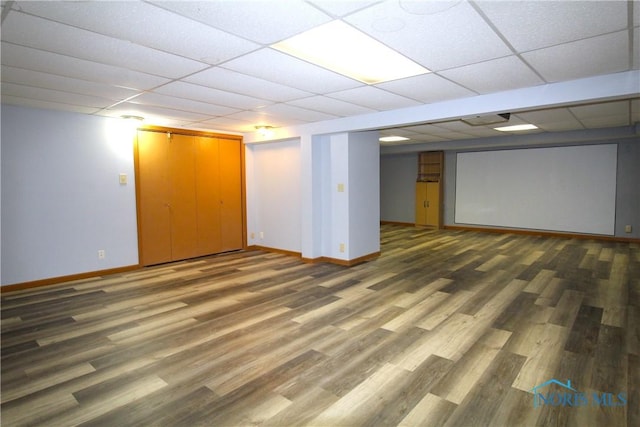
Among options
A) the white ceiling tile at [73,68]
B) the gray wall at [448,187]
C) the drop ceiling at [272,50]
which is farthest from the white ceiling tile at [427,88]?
the gray wall at [448,187]

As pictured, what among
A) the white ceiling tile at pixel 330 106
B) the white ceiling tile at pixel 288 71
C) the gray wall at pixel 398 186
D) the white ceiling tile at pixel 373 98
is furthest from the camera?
the gray wall at pixel 398 186

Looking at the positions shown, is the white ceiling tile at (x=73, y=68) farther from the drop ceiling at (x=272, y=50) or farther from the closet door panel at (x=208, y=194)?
the closet door panel at (x=208, y=194)

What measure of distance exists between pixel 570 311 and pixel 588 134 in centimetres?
532

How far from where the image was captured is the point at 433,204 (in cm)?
1023

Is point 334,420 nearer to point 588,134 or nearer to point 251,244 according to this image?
point 251,244

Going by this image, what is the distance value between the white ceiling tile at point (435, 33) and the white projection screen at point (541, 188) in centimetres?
707

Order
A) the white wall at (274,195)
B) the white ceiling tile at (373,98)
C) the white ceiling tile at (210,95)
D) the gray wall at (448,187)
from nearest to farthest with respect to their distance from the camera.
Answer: the white ceiling tile at (210,95), the white ceiling tile at (373,98), the white wall at (274,195), the gray wall at (448,187)

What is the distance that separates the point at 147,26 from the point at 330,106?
2.64 m

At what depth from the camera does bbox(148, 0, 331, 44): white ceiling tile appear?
1970 mm

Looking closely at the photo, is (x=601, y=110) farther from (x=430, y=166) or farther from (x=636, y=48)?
(x=430, y=166)

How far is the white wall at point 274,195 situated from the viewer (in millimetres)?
6590


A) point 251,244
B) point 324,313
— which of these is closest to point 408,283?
point 324,313

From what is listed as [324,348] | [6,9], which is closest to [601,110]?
[324,348]

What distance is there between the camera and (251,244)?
737 centimetres
